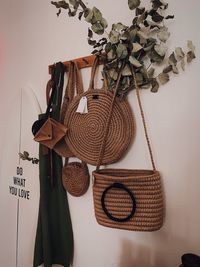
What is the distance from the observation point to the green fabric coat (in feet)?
4.01

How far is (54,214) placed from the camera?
1.27 metres

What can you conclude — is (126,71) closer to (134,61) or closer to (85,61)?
(134,61)

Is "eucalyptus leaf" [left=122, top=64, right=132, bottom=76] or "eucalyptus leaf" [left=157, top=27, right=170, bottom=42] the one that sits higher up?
"eucalyptus leaf" [left=157, top=27, right=170, bottom=42]

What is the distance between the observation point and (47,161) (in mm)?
1258

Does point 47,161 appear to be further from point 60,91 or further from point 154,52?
point 154,52

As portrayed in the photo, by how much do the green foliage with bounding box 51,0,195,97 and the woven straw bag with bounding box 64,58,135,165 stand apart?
0.08m

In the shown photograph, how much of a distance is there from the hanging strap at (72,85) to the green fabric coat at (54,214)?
0.15 ft

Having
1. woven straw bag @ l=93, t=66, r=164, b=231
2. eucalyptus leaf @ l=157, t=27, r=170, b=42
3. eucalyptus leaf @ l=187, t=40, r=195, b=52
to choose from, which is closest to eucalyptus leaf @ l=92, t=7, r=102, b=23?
eucalyptus leaf @ l=157, t=27, r=170, b=42

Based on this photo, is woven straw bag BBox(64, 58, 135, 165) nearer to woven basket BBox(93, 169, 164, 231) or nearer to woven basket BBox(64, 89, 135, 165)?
woven basket BBox(64, 89, 135, 165)

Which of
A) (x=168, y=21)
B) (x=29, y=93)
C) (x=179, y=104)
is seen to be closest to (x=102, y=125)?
(x=179, y=104)

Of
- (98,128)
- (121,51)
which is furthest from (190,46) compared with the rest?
(98,128)

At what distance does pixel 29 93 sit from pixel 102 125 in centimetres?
65

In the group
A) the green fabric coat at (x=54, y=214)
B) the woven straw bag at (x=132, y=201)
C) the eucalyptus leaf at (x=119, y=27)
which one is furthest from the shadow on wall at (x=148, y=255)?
the eucalyptus leaf at (x=119, y=27)

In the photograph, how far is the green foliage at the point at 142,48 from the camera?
2.94ft
